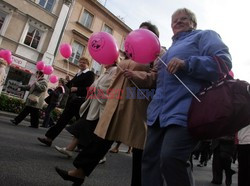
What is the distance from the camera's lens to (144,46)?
242 centimetres

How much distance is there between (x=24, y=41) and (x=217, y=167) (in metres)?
16.4

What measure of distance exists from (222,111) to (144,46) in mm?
1054

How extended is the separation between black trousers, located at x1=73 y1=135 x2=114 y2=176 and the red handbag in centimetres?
120

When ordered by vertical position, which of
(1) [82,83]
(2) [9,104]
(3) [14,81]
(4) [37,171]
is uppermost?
(3) [14,81]

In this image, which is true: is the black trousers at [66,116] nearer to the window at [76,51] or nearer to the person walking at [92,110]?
the person walking at [92,110]

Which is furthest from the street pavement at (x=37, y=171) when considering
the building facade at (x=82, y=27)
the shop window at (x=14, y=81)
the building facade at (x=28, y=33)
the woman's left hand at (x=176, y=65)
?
the building facade at (x=82, y=27)

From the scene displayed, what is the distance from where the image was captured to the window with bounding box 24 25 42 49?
60.7ft

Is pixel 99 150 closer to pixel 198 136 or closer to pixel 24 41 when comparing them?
pixel 198 136

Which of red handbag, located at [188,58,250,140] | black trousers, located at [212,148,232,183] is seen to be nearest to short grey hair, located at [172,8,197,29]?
red handbag, located at [188,58,250,140]

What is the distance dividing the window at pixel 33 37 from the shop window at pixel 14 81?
2155 millimetres

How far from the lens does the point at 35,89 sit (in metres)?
7.70

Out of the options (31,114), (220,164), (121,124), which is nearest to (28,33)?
(31,114)

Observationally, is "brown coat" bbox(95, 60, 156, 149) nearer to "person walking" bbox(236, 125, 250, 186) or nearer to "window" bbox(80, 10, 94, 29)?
"person walking" bbox(236, 125, 250, 186)

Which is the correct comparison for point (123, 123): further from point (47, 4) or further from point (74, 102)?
point (47, 4)
